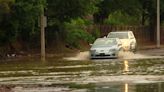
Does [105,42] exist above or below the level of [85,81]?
above

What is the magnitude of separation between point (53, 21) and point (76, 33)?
10644 mm

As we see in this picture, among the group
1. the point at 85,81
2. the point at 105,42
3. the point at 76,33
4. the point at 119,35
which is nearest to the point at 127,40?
the point at 119,35

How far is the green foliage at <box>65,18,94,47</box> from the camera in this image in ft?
171

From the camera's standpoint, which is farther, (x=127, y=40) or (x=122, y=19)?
(x=122, y=19)

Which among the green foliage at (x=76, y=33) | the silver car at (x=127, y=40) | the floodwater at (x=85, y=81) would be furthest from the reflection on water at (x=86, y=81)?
the green foliage at (x=76, y=33)

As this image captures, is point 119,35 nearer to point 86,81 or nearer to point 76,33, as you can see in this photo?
point 76,33

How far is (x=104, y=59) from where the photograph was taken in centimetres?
3678

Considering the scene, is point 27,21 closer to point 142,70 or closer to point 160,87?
point 142,70

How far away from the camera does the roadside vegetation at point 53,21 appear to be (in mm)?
38500

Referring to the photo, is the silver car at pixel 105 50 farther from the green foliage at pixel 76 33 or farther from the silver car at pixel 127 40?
A: the green foliage at pixel 76 33

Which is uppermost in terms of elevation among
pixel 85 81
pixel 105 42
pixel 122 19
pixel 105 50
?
pixel 122 19

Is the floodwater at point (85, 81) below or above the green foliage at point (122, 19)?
below

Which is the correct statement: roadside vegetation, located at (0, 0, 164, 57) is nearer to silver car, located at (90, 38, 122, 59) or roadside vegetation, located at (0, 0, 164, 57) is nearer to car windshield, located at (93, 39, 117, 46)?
car windshield, located at (93, 39, 117, 46)

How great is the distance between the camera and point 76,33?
5641cm
